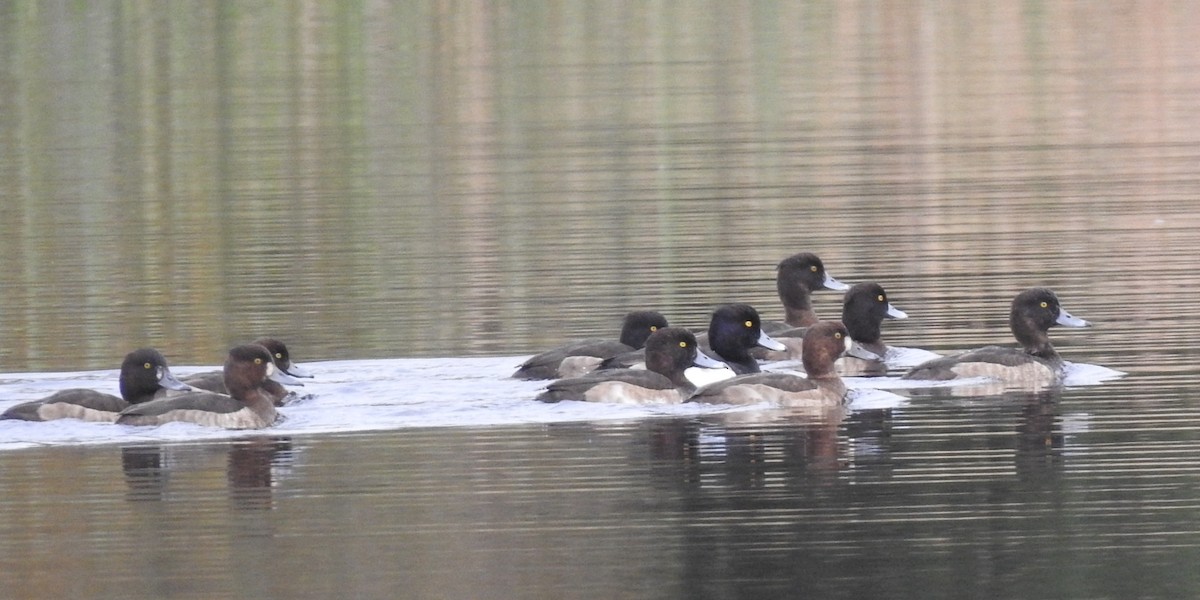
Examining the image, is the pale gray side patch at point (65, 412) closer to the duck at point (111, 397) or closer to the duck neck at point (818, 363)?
the duck at point (111, 397)

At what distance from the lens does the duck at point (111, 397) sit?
16078 millimetres

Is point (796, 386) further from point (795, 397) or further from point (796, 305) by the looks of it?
point (796, 305)

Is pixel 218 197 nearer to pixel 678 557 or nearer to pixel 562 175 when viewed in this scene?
pixel 562 175

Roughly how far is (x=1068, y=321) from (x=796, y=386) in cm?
336

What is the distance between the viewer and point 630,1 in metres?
76.9

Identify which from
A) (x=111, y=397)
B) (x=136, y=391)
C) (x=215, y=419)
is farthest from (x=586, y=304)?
(x=111, y=397)

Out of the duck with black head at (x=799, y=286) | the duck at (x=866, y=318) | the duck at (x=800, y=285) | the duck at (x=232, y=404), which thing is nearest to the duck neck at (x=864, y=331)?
the duck at (x=866, y=318)

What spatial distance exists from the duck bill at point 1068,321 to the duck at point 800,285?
106 inches

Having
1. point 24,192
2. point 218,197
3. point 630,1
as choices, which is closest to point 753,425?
point 218,197

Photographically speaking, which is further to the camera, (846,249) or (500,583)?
(846,249)

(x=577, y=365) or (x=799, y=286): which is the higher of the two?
(x=799, y=286)

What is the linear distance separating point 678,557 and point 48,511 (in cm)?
398

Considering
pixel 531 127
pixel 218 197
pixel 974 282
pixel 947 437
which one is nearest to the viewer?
pixel 947 437

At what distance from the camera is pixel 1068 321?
62.5 ft
